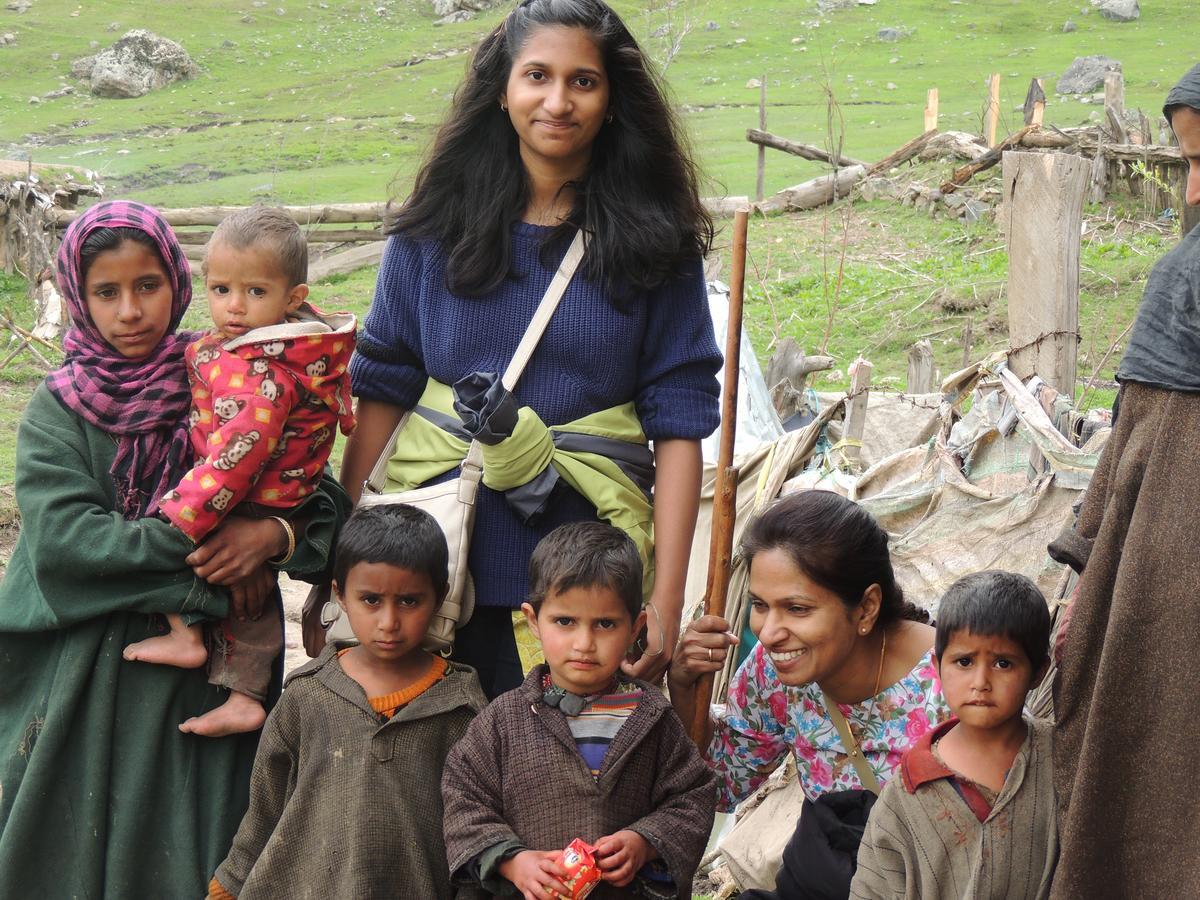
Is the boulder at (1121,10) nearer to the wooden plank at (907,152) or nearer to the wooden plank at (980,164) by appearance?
the wooden plank at (907,152)

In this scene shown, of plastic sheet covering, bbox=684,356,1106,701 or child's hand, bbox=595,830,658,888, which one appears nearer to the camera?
child's hand, bbox=595,830,658,888

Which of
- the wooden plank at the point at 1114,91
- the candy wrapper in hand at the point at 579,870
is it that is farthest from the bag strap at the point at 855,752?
the wooden plank at the point at 1114,91

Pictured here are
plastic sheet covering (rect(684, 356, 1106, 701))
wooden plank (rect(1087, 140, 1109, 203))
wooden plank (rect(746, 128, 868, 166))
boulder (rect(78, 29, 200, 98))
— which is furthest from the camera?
boulder (rect(78, 29, 200, 98))

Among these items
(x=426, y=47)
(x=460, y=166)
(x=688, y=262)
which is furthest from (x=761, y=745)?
(x=426, y=47)

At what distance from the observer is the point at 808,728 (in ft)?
7.98

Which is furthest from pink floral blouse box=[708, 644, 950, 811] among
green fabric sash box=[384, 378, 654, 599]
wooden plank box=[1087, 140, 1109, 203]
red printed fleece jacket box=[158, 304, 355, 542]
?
wooden plank box=[1087, 140, 1109, 203]

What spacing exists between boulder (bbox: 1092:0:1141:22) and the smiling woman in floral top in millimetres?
31700

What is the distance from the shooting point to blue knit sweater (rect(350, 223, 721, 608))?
7.98 feet

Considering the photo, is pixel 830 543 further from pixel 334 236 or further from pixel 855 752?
pixel 334 236

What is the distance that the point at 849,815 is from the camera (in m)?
2.35

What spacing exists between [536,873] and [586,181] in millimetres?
1219

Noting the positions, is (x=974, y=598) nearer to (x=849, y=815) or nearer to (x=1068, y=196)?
(x=849, y=815)

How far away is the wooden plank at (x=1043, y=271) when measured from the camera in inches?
147

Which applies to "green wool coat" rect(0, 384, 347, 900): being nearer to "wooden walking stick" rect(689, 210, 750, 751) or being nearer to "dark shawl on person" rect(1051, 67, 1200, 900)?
"wooden walking stick" rect(689, 210, 750, 751)
